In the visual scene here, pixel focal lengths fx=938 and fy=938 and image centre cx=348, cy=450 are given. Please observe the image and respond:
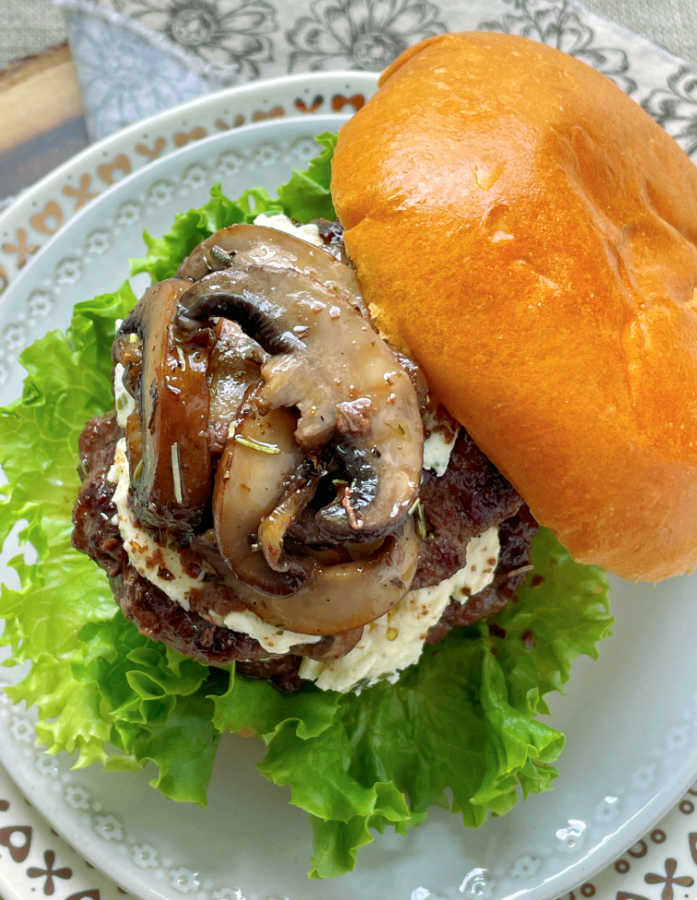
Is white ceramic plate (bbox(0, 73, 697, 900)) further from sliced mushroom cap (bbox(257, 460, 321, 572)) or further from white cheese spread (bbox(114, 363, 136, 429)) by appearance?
sliced mushroom cap (bbox(257, 460, 321, 572))

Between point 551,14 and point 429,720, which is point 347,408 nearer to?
point 429,720

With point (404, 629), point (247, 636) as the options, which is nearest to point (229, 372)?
point (247, 636)

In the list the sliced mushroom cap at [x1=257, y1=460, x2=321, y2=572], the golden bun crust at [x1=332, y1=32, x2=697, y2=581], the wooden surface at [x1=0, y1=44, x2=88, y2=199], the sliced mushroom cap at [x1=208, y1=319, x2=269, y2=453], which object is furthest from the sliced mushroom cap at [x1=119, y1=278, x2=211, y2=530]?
the wooden surface at [x1=0, y1=44, x2=88, y2=199]

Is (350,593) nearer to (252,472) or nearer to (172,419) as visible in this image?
(252,472)

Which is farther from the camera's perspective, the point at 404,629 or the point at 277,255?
the point at 404,629

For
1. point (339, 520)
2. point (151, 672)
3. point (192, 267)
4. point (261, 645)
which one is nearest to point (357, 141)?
point (192, 267)


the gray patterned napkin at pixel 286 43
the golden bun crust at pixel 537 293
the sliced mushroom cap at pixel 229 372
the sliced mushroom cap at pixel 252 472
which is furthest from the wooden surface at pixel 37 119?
the sliced mushroom cap at pixel 252 472
